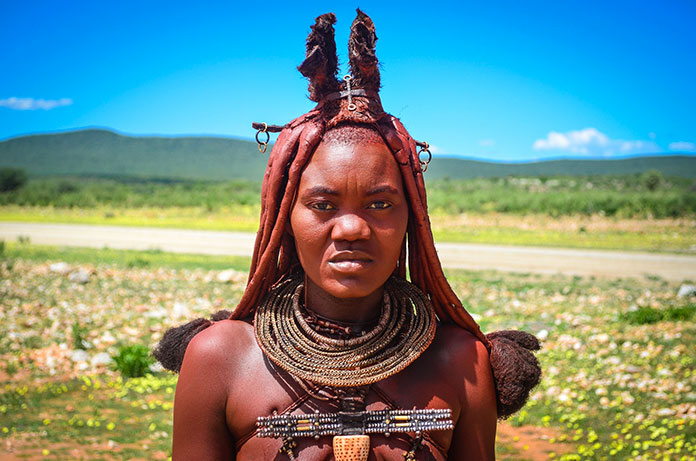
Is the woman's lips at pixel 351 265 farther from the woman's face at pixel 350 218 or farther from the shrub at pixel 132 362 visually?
the shrub at pixel 132 362

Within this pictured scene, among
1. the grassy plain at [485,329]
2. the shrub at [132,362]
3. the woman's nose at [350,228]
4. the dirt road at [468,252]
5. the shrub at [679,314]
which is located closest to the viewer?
the woman's nose at [350,228]

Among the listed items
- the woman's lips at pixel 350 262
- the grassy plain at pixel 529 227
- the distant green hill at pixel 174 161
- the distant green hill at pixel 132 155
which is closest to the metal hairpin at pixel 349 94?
the woman's lips at pixel 350 262

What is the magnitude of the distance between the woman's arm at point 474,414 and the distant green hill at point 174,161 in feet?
377

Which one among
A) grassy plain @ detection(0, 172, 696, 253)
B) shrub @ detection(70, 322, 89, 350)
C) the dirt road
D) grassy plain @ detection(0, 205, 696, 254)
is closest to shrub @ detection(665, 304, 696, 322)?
the dirt road

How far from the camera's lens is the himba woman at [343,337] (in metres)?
2.12

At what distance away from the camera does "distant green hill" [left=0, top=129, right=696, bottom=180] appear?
381ft

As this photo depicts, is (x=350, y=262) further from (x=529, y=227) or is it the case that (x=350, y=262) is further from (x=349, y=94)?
(x=529, y=227)

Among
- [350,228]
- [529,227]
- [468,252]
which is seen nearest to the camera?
[350,228]

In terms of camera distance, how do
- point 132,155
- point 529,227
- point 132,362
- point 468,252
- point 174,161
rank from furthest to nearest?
1. point 132,155
2. point 174,161
3. point 529,227
4. point 468,252
5. point 132,362

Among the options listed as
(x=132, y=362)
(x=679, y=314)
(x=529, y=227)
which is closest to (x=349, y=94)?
(x=132, y=362)

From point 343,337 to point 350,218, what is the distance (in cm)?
48

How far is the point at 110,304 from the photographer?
9734 mm

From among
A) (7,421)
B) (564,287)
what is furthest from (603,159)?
(7,421)

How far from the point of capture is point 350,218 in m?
2.09
